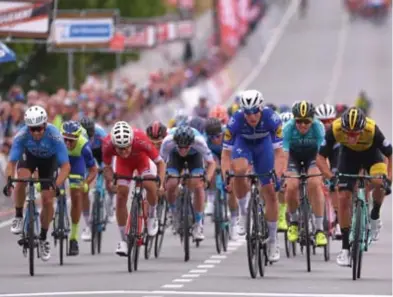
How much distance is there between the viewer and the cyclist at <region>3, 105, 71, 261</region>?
19938 millimetres

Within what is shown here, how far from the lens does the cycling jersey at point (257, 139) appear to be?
1998 centimetres

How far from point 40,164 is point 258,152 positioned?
7.77 ft

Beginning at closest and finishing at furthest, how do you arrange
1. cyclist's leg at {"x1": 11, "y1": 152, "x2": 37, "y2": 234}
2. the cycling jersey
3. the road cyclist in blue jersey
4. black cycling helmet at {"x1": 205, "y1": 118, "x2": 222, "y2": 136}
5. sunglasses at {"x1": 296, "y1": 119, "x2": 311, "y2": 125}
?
the cycling jersey, cyclist's leg at {"x1": 11, "y1": 152, "x2": 37, "y2": 234}, sunglasses at {"x1": 296, "y1": 119, "x2": 311, "y2": 125}, the road cyclist in blue jersey, black cycling helmet at {"x1": 205, "y1": 118, "x2": 222, "y2": 136}

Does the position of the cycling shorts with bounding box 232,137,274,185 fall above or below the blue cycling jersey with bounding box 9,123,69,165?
below

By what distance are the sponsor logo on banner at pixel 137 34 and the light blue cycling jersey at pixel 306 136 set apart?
116ft

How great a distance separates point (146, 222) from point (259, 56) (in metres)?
66.5

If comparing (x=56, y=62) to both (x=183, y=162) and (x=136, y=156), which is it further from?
(x=136, y=156)

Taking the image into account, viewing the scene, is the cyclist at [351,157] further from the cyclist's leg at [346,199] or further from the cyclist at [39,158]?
the cyclist at [39,158]

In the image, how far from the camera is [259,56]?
87250 mm

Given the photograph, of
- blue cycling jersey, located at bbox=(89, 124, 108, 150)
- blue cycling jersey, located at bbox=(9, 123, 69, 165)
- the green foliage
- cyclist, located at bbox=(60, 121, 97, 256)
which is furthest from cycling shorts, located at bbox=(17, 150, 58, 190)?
the green foliage

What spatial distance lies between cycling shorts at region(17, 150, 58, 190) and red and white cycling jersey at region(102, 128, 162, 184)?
0.57 metres

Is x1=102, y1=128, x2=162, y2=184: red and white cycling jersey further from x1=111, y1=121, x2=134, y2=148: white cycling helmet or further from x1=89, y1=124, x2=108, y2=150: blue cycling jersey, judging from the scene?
x1=89, y1=124, x2=108, y2=150: blue cycling jersey

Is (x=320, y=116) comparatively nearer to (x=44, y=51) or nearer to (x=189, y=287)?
(x=189, y=287)

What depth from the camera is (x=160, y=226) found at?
2312 centimetres
